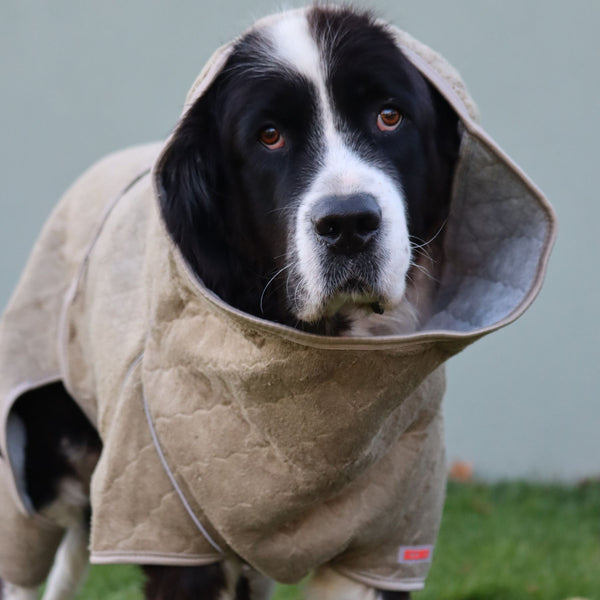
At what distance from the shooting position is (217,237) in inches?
98.3

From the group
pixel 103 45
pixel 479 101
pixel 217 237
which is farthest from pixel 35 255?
pixel 479 101

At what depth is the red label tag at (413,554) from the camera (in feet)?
8.21

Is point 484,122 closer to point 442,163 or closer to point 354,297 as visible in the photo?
point 442,163

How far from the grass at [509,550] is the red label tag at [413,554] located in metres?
1.02

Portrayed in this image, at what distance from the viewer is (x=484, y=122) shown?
4.81 metres

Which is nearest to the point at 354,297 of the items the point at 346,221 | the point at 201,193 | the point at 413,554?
the point at 346,221

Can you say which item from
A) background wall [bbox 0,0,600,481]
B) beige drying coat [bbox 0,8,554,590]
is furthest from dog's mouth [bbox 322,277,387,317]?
background wall [bbox 0,0,600,481]

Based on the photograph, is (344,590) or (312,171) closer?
(312,171)

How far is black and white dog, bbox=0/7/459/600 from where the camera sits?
7.09ft

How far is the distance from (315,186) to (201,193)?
39cm

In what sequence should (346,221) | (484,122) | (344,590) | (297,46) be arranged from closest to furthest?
(346,221), (297,46), (344,590), (484,122)

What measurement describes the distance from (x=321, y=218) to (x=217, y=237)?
46 centimetres

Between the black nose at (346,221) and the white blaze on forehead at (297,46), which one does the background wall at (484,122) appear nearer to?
the white blaze on forehead at (297,46)

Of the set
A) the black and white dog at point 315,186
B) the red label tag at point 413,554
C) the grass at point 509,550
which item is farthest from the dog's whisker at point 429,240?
the grass at point 509,550
